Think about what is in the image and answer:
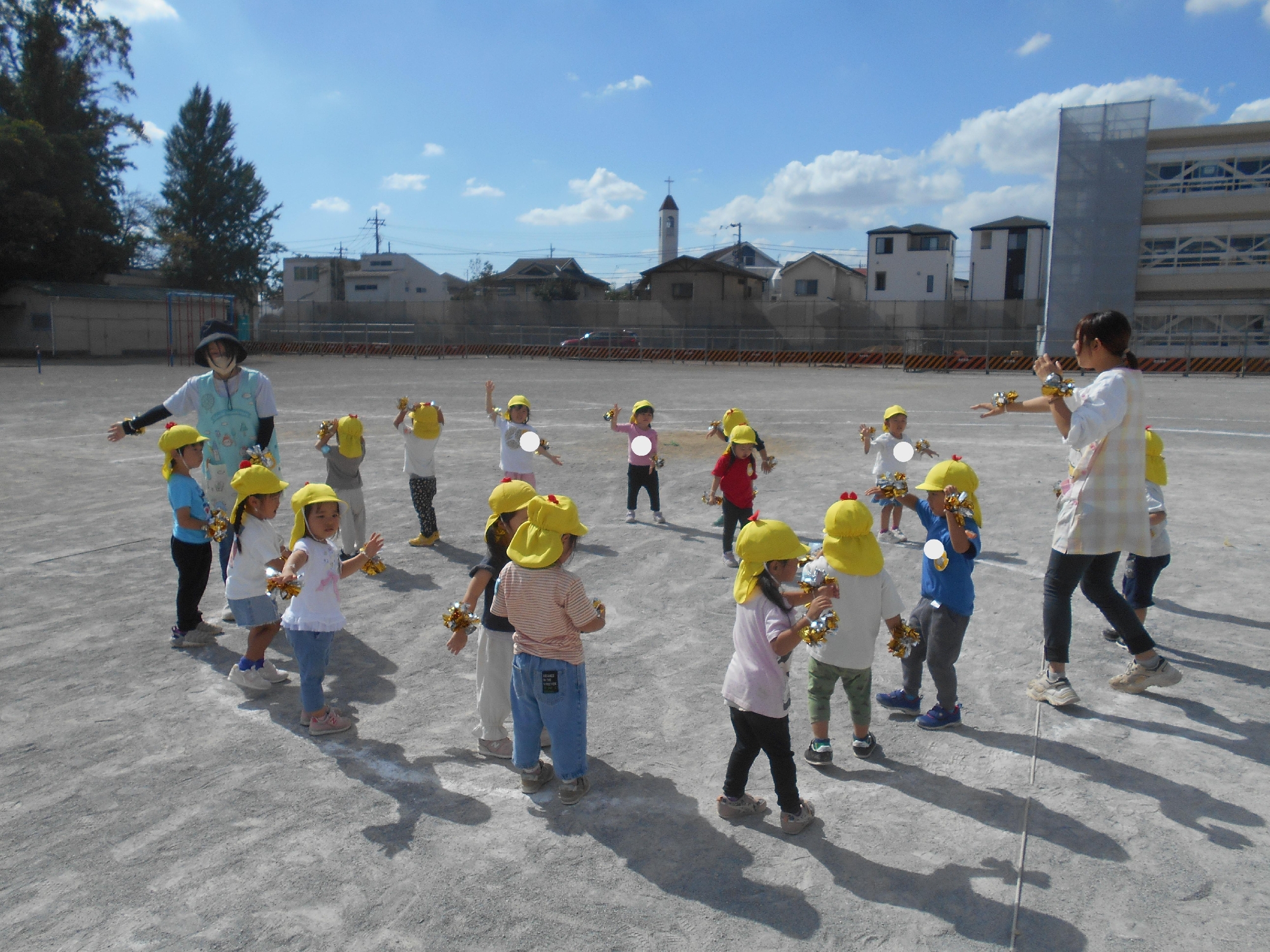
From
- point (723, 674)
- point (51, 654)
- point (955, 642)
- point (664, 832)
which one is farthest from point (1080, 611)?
point (51, 654)

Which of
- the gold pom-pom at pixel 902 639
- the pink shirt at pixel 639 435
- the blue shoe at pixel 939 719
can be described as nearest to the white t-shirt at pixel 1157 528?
the blue shoe at pixel 939 719

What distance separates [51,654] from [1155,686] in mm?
6457

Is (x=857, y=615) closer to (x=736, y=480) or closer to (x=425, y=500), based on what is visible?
(x=736, y=480)

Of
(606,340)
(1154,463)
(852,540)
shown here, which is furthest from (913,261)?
(852,540)

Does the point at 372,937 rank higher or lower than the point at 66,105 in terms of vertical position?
lower

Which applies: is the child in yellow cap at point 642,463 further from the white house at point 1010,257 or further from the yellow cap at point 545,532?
the white house at point 1010,257

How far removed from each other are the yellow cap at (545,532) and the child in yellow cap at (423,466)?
4.43 metres

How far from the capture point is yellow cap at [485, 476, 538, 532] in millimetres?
4090

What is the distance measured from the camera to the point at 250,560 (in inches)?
196

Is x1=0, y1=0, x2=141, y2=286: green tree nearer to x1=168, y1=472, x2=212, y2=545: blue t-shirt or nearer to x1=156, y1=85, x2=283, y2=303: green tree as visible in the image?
x1=156, y1=85, x2=283, y2=303: green tree

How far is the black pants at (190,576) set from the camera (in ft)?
18.2

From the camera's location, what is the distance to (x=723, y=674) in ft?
17.0

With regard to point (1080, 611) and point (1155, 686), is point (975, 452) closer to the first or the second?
point (1080, 611)

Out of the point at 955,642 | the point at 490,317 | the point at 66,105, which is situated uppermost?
the point at 66,105
